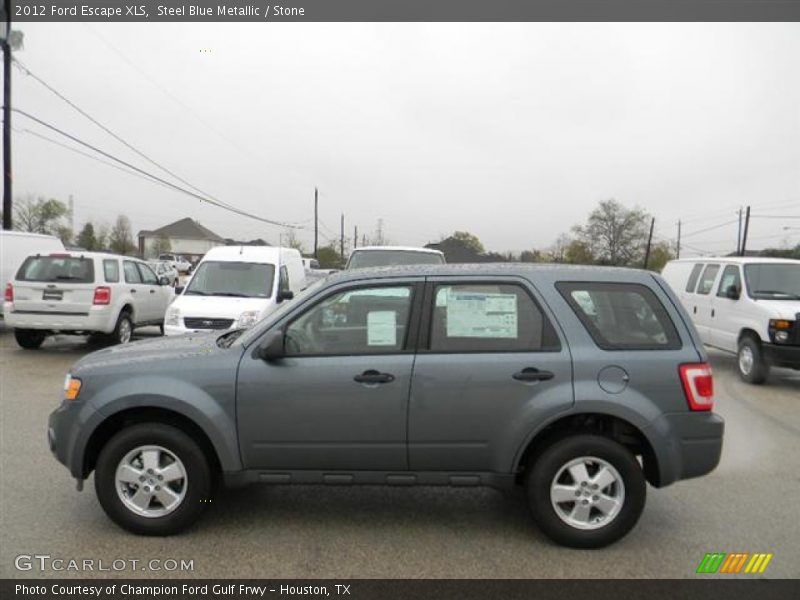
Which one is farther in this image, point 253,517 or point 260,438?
point 253,517

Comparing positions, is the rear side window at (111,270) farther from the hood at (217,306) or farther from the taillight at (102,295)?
the hood at (217,306)

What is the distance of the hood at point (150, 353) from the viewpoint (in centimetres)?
390

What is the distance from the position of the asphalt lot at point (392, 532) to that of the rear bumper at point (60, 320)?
18.2ft

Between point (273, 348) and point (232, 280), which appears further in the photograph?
point (232, 280)

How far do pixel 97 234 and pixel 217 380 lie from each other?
265ft

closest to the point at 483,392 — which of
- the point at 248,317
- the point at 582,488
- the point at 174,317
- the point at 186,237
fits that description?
the point at 582,488

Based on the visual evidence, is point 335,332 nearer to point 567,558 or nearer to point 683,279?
point 567,558

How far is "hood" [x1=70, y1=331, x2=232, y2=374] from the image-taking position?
390 centimetres

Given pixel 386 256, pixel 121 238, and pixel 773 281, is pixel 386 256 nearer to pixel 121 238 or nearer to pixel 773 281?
pixel 773 281

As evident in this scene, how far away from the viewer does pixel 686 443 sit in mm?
3760

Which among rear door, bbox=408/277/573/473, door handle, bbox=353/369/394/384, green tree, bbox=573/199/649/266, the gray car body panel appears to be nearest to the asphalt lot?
the gray car body panel

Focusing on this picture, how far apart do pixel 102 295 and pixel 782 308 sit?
10.9m

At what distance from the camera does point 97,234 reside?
75750mm

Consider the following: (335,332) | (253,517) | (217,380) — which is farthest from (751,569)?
(217,380)
